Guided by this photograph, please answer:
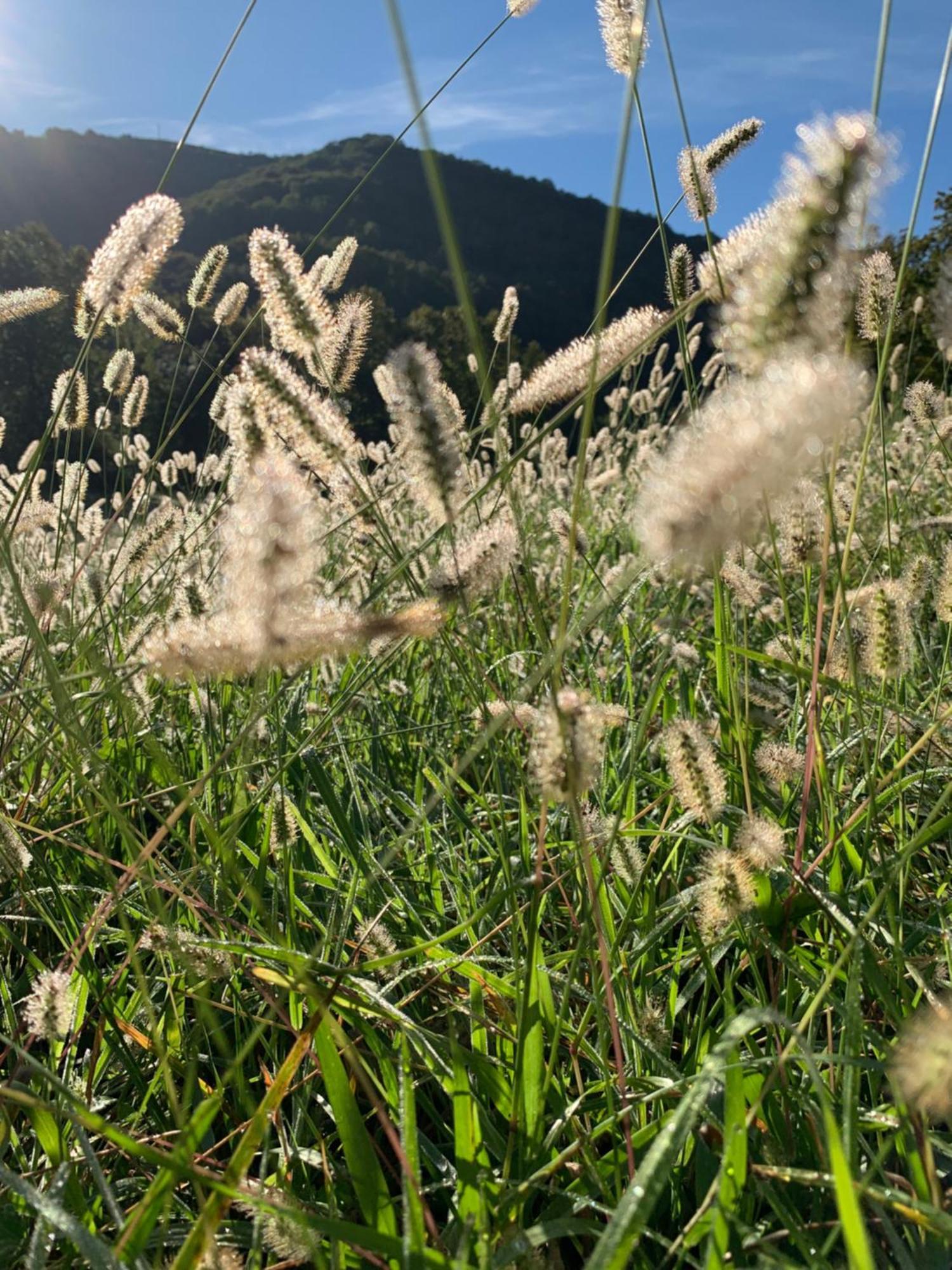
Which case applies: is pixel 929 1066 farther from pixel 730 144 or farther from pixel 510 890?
pixel 730 144

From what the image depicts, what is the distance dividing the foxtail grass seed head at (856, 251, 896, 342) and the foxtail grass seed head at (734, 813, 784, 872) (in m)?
0.84

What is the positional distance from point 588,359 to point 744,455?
0.47 m

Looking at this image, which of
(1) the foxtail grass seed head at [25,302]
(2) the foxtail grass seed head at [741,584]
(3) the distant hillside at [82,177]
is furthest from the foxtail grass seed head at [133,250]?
(3) the distant hillside at [82,177]

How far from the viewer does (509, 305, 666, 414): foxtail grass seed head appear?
107 centimetres

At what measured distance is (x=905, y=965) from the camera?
1.31 m

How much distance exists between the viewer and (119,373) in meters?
2.46

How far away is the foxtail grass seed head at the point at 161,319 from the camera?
245 cm

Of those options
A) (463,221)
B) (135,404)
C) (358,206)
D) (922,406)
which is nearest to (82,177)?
(358,206)

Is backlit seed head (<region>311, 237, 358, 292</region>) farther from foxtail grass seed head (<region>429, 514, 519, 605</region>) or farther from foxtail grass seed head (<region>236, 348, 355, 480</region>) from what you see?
foxtail grass seed head (<region>429, 514, 519, 605</region>)

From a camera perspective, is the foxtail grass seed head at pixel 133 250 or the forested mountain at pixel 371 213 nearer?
the foxtail grass seed head at pixel 133 250

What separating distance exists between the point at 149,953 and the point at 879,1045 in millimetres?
1247

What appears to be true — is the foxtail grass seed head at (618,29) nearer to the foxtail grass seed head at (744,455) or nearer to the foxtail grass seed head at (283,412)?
the foxtail grass seed head at (283,412)

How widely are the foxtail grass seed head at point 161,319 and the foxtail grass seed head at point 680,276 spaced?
1.43 m

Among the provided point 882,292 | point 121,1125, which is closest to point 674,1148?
point 121,1125
